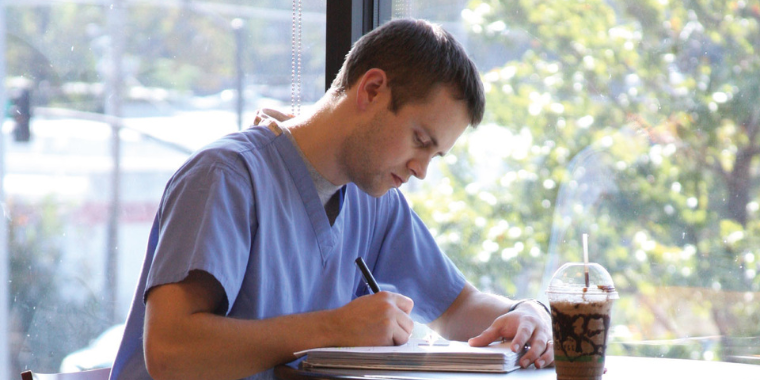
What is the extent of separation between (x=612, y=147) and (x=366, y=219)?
567 mm

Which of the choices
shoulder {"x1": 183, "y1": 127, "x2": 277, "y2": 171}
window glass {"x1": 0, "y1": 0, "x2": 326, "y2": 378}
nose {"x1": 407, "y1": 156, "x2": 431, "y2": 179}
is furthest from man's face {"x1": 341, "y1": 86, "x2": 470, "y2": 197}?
window glass {"x1": 0, "y1": 0, "x2": 326, "y2": 378}

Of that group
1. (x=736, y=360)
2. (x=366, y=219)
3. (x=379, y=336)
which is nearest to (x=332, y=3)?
(x=366, y=219)

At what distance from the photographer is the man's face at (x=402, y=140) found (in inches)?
52.9

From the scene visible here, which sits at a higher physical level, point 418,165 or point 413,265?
point 418,165

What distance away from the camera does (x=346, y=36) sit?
198cm

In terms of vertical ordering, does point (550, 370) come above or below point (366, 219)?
below

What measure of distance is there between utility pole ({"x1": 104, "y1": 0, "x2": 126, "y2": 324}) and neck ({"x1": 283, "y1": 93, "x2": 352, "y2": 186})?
811 mm

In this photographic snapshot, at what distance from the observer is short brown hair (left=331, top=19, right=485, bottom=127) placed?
1.34 m

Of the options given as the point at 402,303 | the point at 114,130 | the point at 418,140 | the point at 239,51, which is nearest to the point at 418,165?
the point at 418,140

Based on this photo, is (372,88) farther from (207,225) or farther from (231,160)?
(207,225)

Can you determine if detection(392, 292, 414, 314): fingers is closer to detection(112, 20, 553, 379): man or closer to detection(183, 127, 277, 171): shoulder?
detection(112, 20, 553, 379): man

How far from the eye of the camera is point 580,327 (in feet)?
3.14

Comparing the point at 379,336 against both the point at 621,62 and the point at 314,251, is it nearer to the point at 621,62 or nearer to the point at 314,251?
the point at 314,251

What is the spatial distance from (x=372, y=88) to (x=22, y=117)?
3.72ft
